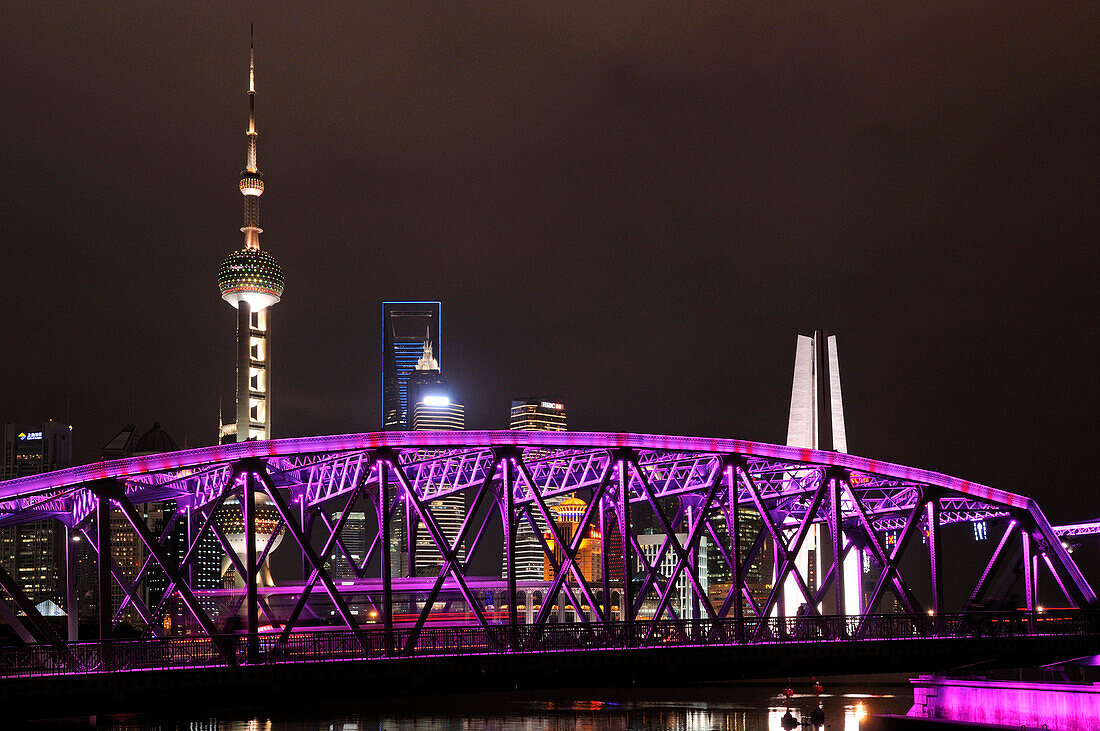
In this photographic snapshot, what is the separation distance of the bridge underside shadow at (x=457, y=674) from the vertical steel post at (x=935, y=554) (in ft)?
26.9

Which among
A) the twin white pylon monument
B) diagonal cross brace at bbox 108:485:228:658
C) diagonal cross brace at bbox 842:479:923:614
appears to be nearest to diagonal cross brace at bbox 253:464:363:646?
diagonal cross brace at bbox 108:485:228:658

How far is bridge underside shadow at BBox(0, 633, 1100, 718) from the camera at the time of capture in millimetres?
45656

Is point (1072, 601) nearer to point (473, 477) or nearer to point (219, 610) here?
point (473, 477)

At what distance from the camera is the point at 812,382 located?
119 m

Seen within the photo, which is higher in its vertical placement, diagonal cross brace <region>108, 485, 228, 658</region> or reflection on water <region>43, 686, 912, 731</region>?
diagonal cross brace <region>108, 485, 228, 658</region>

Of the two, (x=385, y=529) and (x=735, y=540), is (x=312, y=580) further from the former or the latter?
(x=735, y=540)

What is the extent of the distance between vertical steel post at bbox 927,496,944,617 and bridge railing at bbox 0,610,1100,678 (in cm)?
150

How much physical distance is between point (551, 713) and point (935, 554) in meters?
29.7

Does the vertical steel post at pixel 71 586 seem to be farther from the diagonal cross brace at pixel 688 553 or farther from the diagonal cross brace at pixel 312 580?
the diagonal cross brace at pixel 688 553

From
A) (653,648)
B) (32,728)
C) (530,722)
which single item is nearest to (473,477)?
(653,648)

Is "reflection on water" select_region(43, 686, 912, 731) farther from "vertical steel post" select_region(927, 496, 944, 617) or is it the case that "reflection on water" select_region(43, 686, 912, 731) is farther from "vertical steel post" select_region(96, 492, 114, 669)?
"vertical steel post" select_region(96, 492, 114, 669)

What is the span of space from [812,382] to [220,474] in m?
66.7

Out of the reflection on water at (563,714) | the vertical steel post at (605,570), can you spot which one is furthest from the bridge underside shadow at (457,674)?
the reflection on water at (563,714)

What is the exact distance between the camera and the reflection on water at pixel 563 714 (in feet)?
261
